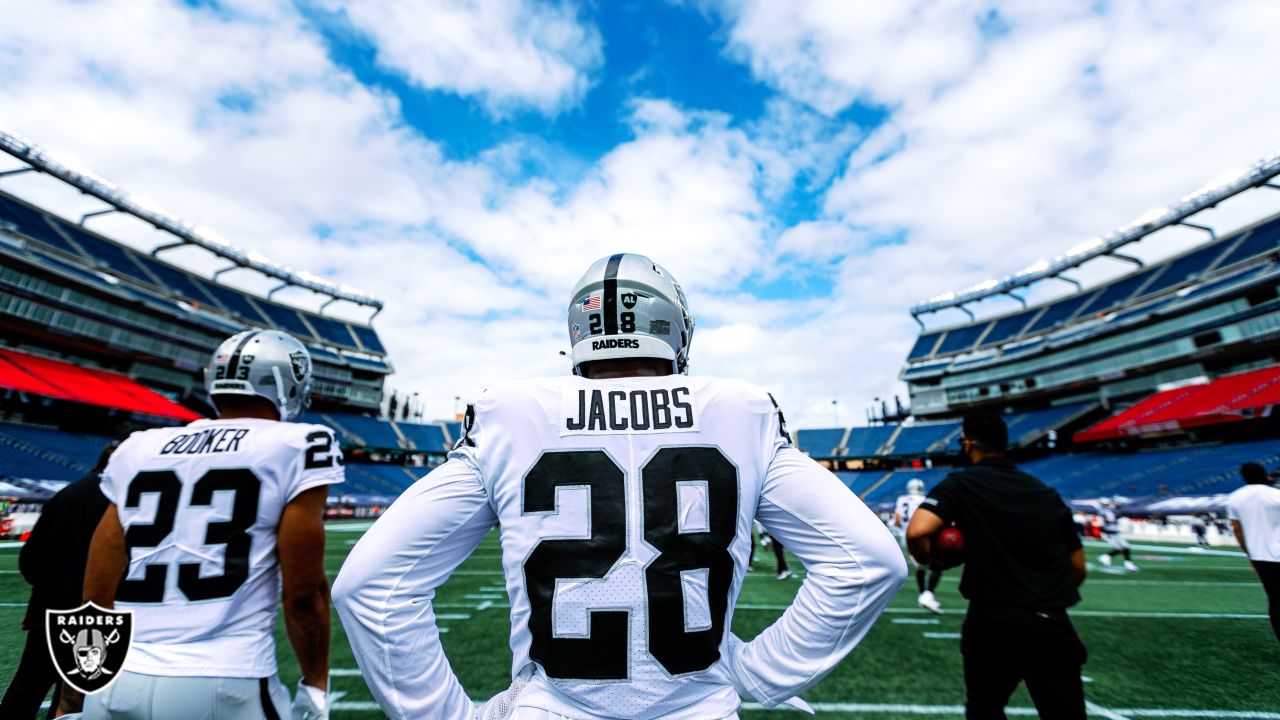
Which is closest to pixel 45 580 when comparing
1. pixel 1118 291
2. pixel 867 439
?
pixel 867 439

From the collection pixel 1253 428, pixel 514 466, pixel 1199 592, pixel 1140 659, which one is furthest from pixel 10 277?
pixel 1253 428

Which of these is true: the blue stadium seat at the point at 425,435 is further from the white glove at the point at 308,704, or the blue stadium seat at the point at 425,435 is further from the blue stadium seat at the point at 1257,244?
the blue stadium seat at the point at 1257,244

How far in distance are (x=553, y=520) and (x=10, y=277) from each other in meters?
40.3

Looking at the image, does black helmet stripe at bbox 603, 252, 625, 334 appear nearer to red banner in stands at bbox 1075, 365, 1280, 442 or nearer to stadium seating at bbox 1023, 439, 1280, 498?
stadium seating at bbox 1023, 439, 1280, 498

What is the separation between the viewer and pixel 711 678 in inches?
47.9

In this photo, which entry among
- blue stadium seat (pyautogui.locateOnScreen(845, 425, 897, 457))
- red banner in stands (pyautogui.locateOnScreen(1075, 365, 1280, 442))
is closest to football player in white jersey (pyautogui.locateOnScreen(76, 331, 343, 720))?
red banner in stands (pyautogui.locateOnScreen(1075, 365, 1280, 442))

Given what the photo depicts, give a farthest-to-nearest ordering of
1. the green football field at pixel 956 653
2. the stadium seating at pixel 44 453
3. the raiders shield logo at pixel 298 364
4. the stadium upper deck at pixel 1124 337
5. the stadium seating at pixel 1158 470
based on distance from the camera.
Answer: the stadium upper deck at pixel 1124 337, the stadium seating at pixel 1158 470, the stadium seating at pixel 44 453, the green football field at pixel 956 653, the raiders shield logo at pixel 298 364

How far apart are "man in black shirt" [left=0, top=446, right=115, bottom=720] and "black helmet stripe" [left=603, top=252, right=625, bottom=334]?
10.3 feet

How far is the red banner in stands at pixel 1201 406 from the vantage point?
79.3 feet

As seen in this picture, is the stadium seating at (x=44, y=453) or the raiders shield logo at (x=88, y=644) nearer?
the raiders shield logo at (x=88, y=644)

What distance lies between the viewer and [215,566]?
181 cm

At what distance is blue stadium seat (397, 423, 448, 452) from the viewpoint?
4406 cm

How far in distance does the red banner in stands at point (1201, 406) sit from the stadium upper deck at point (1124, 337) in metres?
1.84

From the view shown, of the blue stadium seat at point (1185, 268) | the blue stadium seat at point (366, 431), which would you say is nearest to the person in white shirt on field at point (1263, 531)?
the blue stadium seat at point (1185, 268)
